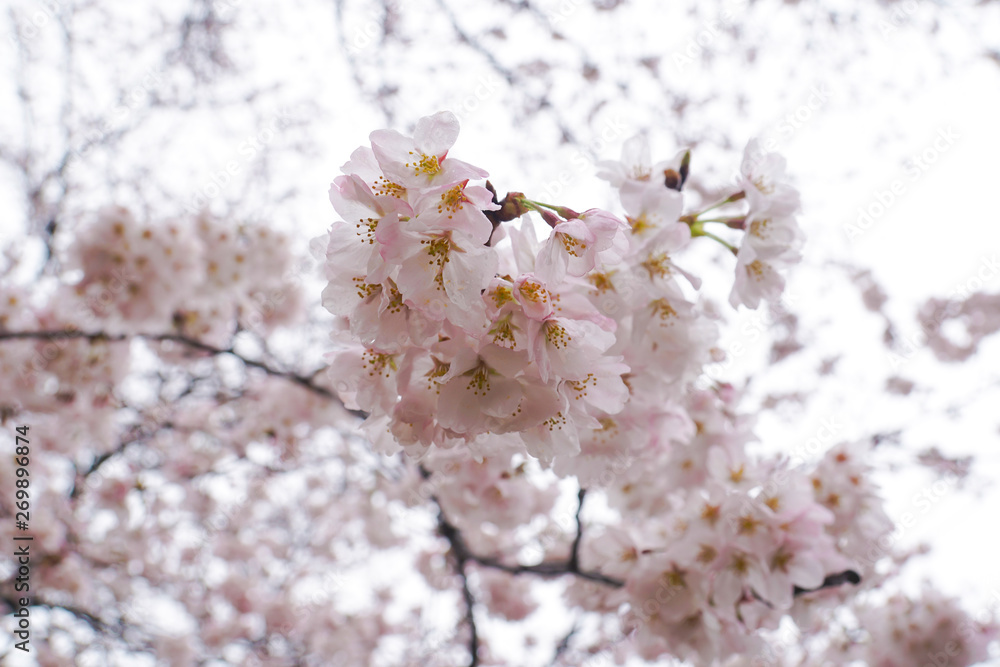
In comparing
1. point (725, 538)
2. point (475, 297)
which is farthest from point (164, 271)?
point (725, 538)

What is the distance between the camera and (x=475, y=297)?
3.24 ft

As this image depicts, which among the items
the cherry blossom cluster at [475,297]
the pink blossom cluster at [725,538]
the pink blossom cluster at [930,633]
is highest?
the cherry blossom cluster at [475,297]

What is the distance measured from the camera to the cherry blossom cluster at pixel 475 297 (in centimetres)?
99

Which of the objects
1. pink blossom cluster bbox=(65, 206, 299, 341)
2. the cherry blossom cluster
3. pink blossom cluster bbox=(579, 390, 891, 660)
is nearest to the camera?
the cherry blossom cluster

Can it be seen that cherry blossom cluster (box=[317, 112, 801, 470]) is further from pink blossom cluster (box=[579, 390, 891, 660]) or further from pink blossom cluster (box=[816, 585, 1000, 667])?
pink blossom cluster (box=[816, 585, 1000, 667])

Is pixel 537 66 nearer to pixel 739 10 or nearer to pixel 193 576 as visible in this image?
pixel 739 10

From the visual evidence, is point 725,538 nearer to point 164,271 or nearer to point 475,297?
point 475,297

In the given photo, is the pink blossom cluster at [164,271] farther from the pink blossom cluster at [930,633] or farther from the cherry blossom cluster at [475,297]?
the pink blossom cluster at [930,633]

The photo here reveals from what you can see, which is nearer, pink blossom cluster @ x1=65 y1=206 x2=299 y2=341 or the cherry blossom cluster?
the cherry blossom cluster

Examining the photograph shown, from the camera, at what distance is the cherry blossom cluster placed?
3.23 ft

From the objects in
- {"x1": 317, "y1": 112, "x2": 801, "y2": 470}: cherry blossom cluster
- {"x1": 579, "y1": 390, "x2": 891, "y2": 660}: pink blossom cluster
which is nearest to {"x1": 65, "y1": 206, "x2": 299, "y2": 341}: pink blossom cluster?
{"x1": 317, "y1": 112, "x2": 801, "y2": 470}: cherry blossom cluster

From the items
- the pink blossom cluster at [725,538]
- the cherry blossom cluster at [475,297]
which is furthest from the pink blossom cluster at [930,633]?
the cherry blossom cluster at [475,297]

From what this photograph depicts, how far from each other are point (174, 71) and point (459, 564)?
592 cm

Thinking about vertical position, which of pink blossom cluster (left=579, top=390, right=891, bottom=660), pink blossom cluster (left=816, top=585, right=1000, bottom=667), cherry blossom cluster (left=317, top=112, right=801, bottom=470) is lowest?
pink blossom cluster (left=816, top=585, right=1000, bottom=667)
